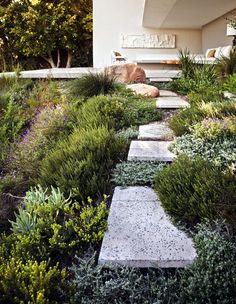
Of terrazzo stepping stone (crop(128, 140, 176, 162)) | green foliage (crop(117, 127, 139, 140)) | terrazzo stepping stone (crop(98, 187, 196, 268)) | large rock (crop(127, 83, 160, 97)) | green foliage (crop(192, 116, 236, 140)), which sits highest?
large rock (crop(127, 83, 160, 97))

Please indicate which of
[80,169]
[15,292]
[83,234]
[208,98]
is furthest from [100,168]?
[208,98]

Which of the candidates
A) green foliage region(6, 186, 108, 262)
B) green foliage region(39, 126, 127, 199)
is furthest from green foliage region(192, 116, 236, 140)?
green foliage region(6, 186, 108, 262)

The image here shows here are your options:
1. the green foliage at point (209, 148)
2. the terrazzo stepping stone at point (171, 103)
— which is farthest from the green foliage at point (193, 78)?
the green foliage at point (209, 148)

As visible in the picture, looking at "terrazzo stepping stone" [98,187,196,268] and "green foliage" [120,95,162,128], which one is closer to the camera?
"terrazzo stepping stone" [98,187,196,268]

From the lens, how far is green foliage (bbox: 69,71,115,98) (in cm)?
491

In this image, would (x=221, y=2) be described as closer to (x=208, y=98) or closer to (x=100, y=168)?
(x=208, y=98)

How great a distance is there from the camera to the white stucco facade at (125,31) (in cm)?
1132

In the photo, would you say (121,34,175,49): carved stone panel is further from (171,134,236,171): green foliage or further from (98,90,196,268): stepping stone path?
(98,90,196,268): stepping stone path

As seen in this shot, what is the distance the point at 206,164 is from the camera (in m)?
2.30

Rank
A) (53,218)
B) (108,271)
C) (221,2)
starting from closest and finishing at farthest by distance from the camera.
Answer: (108,271) → (53,218) → (221,2)

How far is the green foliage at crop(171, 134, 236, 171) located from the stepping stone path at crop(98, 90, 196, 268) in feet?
1.85

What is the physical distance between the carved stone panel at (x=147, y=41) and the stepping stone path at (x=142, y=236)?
10.1 metres

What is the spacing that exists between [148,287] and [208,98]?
3057mm

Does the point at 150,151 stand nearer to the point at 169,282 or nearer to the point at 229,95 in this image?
the point at 169,282
